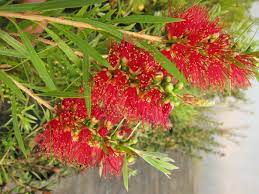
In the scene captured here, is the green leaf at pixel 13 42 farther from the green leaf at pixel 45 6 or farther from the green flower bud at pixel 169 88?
the green flower bud at pixel 169 88

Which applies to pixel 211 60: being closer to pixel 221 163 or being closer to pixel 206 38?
pixel 206 38

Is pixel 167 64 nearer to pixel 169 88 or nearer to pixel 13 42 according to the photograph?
pixel 169 88

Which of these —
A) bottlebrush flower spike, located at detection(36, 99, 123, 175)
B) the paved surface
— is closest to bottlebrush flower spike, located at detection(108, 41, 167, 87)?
bottlebrush flower spike, located at detection(36, 99, 123, 175)

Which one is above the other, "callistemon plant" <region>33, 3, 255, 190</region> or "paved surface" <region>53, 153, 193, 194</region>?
"callistemon plant" <region>33, 3, 255, 190</region>

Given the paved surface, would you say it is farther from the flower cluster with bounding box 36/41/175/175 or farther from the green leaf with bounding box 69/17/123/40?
the green leaf with bounding box 69/17/123/40

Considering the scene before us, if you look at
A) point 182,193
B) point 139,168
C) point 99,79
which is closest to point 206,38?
point 99,79

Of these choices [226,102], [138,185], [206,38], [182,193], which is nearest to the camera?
[206,38]
